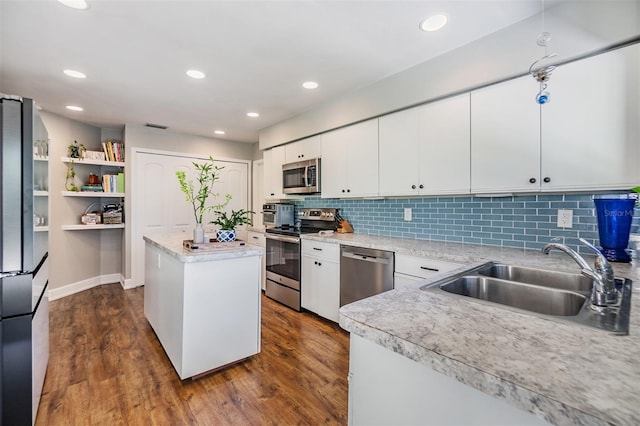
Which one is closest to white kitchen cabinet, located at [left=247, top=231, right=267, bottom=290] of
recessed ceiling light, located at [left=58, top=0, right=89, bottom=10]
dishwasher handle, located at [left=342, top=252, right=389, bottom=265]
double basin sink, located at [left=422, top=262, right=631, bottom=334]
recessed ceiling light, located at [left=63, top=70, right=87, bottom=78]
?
dishwasher handle, located at [left=342, top=252, right=389, bottom=265]

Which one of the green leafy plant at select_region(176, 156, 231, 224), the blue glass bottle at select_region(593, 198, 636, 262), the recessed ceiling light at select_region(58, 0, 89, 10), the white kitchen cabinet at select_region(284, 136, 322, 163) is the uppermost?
the recessed ceiling light at select_region(58, 0, 89, 10)

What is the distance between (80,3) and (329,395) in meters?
2.90

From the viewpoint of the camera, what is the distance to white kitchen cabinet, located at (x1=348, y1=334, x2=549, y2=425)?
2.05 feet

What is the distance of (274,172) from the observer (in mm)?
4363

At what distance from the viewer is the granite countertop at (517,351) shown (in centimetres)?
49

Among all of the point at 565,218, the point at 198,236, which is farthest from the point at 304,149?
the point at 565,218

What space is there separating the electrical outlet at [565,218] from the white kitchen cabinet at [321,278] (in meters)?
1.76

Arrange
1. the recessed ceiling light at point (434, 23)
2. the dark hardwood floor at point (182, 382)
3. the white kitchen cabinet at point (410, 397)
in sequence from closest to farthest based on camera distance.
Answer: the white kitchen cabinet at point (410, 397)
the dark hardwood floor at point (182, 382)
the recessed ceiling light at point (434, 23)

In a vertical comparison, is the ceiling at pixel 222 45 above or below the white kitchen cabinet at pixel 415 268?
above

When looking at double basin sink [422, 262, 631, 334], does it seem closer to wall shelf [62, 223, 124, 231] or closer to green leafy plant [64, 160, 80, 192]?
wall shelf [62, 223, 124, 231]

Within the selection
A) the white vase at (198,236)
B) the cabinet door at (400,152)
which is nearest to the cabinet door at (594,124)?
the cabinet door at (400,152)

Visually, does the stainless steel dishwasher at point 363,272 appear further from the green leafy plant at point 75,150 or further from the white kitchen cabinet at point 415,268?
the green leafy plant at point 75,150

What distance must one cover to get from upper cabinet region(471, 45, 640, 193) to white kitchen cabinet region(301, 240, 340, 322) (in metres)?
1.47

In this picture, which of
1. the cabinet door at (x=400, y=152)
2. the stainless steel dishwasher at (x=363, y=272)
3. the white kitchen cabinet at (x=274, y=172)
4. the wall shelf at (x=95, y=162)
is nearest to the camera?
the stainless steel dishwasher at (x=363, y=272)
